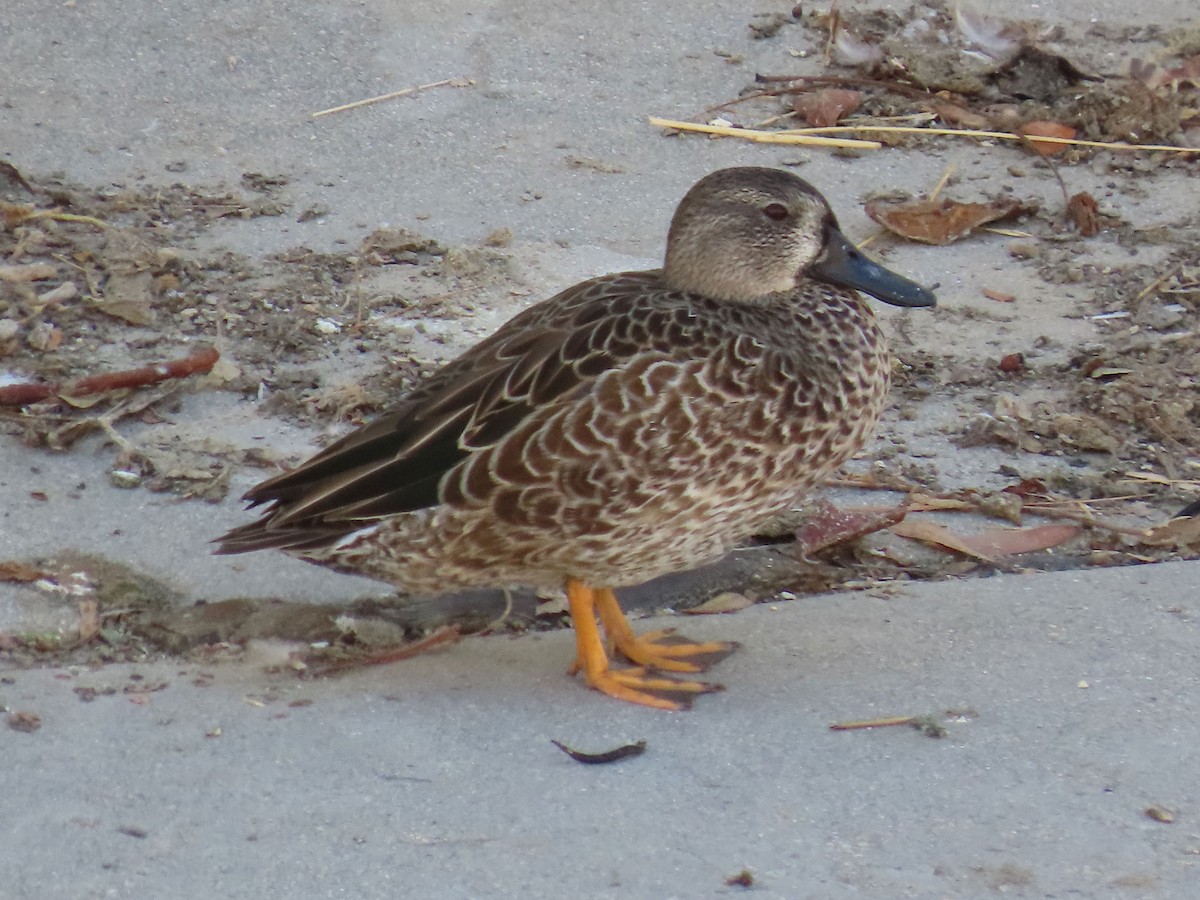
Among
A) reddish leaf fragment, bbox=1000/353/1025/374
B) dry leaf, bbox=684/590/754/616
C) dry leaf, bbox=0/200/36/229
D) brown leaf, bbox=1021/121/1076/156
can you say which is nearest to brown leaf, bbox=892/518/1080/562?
dry leaf, bbox=684/590/754/616

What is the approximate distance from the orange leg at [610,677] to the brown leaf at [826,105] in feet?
9.49

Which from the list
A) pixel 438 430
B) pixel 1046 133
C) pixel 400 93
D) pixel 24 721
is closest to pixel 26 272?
pixel 400 93

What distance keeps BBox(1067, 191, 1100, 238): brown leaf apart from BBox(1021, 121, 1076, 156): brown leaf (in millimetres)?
465

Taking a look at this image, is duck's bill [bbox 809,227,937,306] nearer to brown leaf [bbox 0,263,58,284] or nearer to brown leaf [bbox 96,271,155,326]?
brown leaf [bbox 96,271,155,326]

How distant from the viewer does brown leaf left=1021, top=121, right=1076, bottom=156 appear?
5.87m

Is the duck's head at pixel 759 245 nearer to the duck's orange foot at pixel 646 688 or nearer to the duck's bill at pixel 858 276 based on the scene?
the duck's bill at pixel 858 276

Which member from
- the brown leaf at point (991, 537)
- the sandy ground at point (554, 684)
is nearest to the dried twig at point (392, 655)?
the sandy ground at point (554, 684)

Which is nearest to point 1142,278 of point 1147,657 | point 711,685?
point 1147,657

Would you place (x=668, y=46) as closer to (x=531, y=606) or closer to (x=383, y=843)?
(x=531, y=606)

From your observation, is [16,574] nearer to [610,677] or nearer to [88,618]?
[88,618]

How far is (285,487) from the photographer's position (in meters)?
3.52

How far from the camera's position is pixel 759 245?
12.4 ft

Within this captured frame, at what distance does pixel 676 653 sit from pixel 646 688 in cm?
14

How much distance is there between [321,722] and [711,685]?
76 cm
